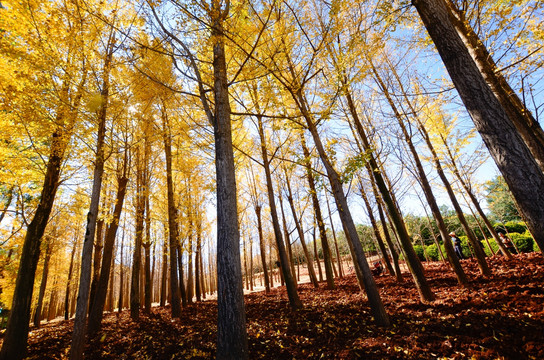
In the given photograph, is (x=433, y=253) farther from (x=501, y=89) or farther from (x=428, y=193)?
(x=501, y=89)

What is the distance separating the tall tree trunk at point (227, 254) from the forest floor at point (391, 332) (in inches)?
38.6

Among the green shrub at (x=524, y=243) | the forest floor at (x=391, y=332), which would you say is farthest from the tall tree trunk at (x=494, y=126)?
the green shrub at (x=524, y=243)

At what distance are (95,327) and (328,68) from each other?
10.5 m

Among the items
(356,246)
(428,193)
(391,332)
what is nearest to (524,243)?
(428,193)

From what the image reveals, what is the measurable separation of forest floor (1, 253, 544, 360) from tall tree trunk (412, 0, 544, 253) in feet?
4.95

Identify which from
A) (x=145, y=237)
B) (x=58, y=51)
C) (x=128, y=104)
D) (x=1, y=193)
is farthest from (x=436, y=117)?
(x=1, y=193)

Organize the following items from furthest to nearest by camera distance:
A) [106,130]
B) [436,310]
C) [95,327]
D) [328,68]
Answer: [95,327] < [328,68] < [106,130] < [436,310]

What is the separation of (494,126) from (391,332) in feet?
11.2

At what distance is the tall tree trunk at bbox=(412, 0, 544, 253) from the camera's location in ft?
7.80

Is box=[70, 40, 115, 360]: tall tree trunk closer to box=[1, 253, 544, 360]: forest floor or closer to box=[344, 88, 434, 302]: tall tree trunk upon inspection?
box=[1, 253, 544, 360]: forest floor

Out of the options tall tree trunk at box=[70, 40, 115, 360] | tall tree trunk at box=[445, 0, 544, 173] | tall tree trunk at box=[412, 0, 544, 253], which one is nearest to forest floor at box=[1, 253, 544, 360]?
tall tree trunk at box=[70, 40, 115, 360]

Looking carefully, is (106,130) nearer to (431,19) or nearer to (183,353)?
(183,353)

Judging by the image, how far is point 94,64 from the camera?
5488 millimetres

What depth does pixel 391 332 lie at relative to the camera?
3.48m
